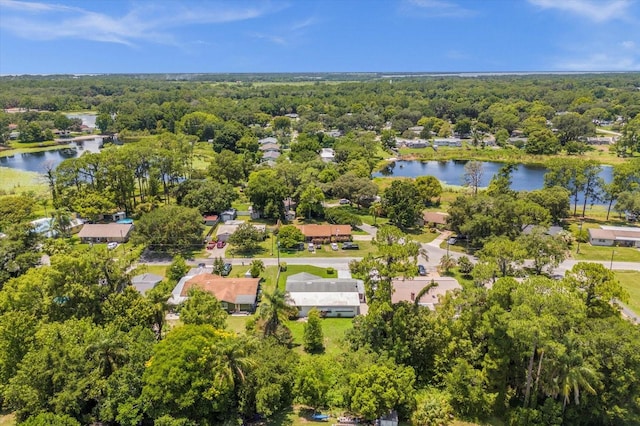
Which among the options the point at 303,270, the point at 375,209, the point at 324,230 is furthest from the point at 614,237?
the point at 303,270

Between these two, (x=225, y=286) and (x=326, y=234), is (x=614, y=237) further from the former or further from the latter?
(x=225, y=286)

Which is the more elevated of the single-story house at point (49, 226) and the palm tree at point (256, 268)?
the single-story house at point (49, 226)

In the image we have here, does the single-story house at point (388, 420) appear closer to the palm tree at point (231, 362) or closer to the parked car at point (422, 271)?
the palm tree at point (231, 362)

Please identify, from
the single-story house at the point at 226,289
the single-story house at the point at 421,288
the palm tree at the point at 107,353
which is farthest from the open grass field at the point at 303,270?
the palm tree at the point at 107,353

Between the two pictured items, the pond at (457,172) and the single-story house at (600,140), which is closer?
the pond at (457,172)

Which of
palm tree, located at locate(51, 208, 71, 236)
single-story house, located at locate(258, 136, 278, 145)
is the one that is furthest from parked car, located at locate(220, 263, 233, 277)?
single-story house, located at locate(258, 136, 278, 145)

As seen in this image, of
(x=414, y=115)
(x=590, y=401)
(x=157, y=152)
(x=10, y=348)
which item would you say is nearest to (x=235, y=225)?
(x=157, y=152)
